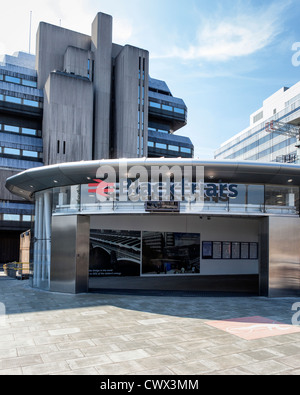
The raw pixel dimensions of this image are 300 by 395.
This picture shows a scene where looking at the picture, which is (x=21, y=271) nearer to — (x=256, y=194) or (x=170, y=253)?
(x=170, y=253)

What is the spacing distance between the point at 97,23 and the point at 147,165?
1788 inches

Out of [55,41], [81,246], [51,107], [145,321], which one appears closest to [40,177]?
[81,246]

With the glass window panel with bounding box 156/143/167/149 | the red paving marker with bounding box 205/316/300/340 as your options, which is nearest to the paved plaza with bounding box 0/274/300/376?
the red paving marker with bounding box 205/316/300/340

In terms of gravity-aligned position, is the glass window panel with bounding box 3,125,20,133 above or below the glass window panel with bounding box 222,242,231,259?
above

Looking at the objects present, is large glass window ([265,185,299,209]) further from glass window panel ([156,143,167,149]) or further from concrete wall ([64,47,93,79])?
glass window panel ([156,143,167,149])

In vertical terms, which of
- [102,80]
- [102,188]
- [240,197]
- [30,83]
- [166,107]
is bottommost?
[240,197]

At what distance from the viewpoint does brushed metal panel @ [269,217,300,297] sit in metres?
16.1

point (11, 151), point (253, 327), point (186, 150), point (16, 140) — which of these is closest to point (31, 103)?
point (16, 140)

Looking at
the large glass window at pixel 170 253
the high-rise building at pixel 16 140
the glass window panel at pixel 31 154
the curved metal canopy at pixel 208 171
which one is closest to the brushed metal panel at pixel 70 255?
the curved metal canopy at pixel 208 171

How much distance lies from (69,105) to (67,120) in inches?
85.8

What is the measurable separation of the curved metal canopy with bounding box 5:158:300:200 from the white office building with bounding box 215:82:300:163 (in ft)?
141

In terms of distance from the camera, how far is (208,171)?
1600 cm

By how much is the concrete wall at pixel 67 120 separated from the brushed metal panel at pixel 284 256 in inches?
1372

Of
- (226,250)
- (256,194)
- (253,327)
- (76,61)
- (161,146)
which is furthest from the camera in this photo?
(161,146)
